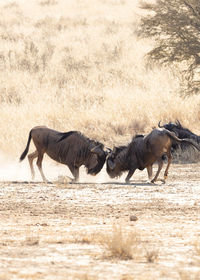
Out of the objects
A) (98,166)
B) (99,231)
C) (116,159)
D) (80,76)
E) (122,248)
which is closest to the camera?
(122,248)

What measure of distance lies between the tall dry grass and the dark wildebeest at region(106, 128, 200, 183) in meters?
6.05

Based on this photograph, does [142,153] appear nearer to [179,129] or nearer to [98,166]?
[98,166]

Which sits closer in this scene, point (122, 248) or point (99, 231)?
point (122, 248)

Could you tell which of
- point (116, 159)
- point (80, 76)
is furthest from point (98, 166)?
point (80, 76)

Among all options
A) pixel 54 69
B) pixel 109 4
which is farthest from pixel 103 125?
pixel 109 4

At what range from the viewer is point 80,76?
3472 centimetres

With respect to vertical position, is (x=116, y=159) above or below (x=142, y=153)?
below

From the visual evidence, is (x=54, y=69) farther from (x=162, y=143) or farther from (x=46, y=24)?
(x=162, y=143)

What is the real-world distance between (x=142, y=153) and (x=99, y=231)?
21.5 ft

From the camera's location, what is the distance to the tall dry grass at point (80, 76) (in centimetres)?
2414

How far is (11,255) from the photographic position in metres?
7.12

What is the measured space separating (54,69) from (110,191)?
2353 cm

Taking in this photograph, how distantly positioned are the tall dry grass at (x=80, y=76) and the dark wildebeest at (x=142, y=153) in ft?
19.8

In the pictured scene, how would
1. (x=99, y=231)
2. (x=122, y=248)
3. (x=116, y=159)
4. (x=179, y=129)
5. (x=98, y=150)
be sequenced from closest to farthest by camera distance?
1. (x=122, y=248)
2. (x=99, y=231)
3. (x=98, y=150)
4. (x=116, y=159)
5. (x=179, y=129)
